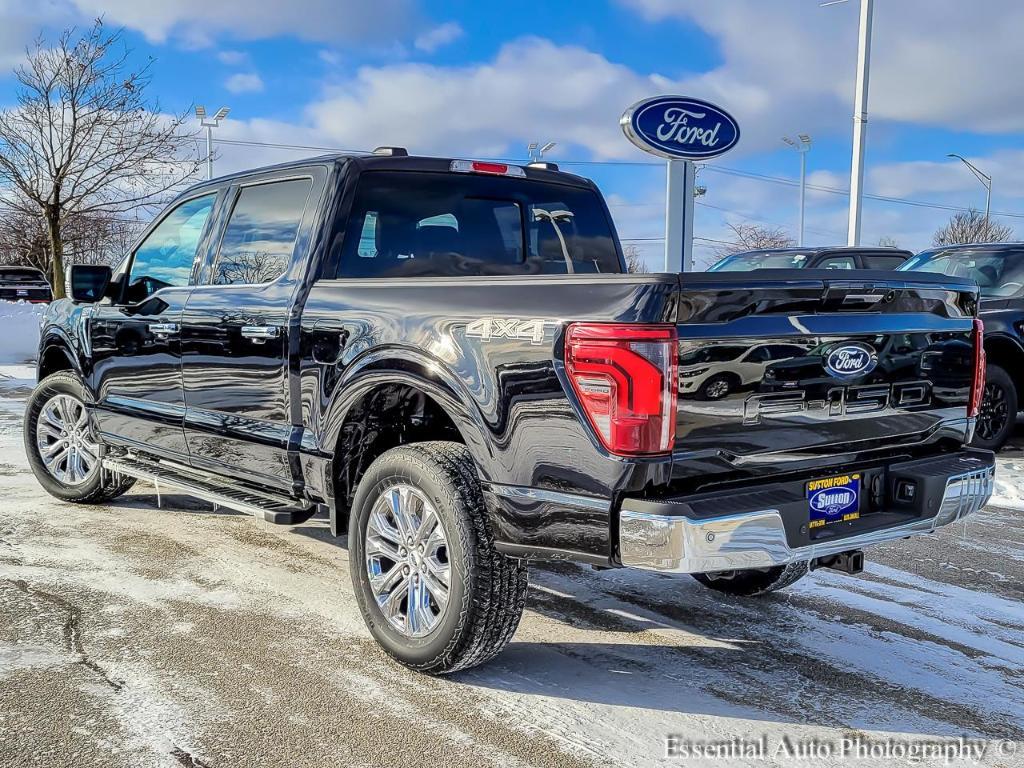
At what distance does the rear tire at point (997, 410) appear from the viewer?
26.5 feet

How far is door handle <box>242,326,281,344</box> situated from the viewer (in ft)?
13.5

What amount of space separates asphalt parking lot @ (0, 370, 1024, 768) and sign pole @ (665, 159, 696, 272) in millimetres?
6052

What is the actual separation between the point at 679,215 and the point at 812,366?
26.0 ft

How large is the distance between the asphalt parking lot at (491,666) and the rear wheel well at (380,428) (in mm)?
656

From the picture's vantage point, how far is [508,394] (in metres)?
3.10

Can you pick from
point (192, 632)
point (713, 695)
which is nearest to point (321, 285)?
point (192, 632)

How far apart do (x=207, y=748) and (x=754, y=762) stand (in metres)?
1.67

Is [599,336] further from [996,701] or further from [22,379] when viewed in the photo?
[22,379]

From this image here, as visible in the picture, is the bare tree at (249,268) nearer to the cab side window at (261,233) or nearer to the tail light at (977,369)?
the cab side window at (261,233)

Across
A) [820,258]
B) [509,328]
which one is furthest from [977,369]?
[820,258]

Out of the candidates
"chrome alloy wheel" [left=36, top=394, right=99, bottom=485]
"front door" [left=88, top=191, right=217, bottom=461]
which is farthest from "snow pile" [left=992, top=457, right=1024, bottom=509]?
"chrome alloy wheel" [left=36, top=394, right=99, bottom=485]

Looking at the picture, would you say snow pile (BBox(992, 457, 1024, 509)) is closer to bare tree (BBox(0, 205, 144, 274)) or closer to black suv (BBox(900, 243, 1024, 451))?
black suv (BBox(900, 243, 1024, 451))

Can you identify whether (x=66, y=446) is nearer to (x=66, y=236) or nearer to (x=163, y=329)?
(x=163, y=329)

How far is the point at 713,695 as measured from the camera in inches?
132
